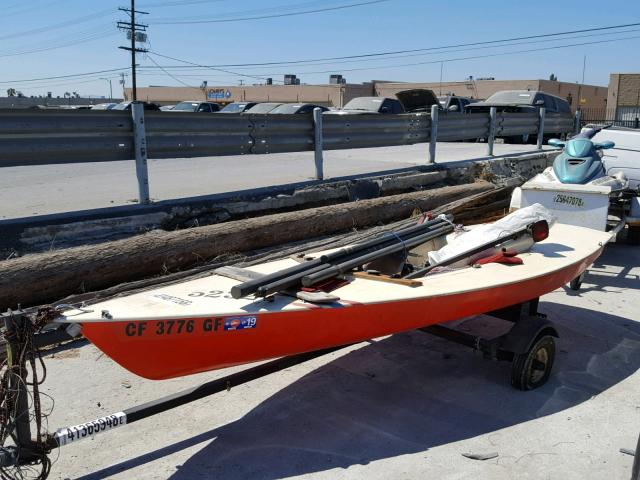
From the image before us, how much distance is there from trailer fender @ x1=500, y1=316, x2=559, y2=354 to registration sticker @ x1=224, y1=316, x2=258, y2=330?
6.62ft

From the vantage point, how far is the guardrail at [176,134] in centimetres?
616

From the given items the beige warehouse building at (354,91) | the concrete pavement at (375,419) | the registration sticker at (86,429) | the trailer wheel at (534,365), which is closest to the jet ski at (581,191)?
the concrete pavement at (375,419)

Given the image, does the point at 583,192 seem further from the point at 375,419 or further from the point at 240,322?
the point at 240,322

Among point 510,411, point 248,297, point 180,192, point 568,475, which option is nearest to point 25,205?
point 180,192

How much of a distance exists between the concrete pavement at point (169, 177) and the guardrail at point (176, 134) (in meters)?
0.55

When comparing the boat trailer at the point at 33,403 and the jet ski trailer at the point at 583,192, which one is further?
the jet ski trailer at the point at 583,192

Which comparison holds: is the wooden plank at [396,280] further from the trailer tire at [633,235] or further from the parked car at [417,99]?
the parked car at [417,99]

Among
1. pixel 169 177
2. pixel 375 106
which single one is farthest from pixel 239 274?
pixel 375 106

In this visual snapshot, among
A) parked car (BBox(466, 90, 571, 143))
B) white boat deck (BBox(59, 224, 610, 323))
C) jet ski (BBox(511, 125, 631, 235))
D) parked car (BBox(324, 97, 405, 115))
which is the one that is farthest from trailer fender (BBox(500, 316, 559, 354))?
parked car (BBox(324, 97, 405, 115))

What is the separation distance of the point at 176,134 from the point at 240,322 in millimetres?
4531

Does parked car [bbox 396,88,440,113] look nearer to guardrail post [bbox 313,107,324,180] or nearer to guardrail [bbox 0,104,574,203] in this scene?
guardrail [bbox 0,104,574,203]

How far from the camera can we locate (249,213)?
769 centimetres

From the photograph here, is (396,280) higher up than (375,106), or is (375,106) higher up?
(375,106)

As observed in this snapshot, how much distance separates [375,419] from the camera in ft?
13.5
